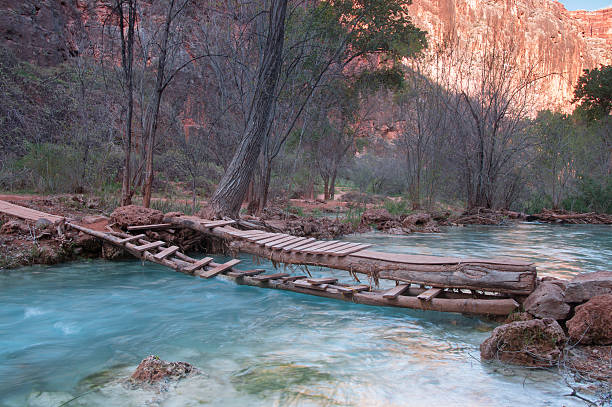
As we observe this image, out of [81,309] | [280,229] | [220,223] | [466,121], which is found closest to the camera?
[81,309]

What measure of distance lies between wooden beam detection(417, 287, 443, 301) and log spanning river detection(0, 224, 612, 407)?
351 mm

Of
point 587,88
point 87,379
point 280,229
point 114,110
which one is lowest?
point 87,379

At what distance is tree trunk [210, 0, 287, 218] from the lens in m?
8.15

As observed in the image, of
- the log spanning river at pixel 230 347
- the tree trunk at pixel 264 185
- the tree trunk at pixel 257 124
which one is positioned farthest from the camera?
the tree trunk at pixel 264 185

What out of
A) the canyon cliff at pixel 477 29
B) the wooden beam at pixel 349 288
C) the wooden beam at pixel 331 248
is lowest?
the wooden beam at pixel 349 288

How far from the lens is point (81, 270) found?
21.3ft

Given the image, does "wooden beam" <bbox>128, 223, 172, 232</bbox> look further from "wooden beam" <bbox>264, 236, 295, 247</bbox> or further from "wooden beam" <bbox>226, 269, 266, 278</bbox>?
"wooden beam" <bbox>264, 236, 295, 247</bbox>

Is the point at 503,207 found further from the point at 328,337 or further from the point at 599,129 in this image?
the point at 328,337

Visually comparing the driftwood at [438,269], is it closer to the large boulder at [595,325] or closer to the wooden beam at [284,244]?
the wooden beam at [284,244]

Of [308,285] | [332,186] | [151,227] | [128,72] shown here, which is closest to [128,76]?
[128,72]

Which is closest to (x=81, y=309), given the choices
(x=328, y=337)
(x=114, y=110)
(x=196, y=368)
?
(x=196, y=368)

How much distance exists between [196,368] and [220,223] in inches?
151

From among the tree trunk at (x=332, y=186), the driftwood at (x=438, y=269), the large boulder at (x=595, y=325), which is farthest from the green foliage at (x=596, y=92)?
the large boulder at (x=595, y=325)

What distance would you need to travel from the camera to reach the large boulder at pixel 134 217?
7.07 m
